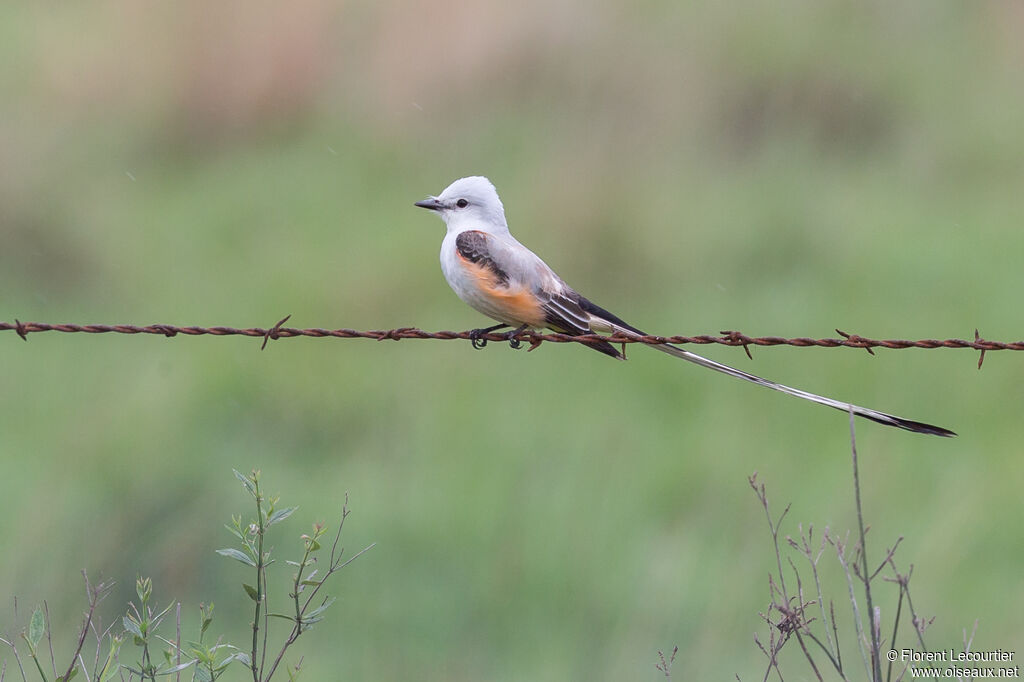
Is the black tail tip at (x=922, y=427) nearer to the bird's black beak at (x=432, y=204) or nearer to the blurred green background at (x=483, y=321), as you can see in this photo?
the bird's black beak at (x=432, y=204)

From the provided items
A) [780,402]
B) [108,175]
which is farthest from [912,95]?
[108,175]

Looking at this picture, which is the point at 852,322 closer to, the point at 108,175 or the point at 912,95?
the point at 912,95

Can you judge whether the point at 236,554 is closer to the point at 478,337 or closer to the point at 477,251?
the point at 478,337

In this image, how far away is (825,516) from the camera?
239 inches

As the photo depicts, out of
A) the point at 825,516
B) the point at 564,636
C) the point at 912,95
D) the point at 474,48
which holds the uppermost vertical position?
the point at 912,95

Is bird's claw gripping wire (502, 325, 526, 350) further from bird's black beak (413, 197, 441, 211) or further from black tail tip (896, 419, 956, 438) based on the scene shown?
black tail tip (896, 419, 956, 438)

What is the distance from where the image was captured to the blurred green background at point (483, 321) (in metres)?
5.76

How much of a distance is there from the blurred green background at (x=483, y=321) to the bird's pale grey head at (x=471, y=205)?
1.89 m

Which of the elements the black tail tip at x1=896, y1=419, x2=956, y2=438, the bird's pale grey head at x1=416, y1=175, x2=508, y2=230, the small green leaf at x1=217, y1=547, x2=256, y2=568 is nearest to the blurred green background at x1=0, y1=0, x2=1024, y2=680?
the bird's pale grey head at x1=416, y1=175, x2=508, y2=230

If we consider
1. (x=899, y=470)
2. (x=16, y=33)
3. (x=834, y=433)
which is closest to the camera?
(x=899, y=470)

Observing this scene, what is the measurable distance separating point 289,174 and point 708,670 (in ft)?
20.8

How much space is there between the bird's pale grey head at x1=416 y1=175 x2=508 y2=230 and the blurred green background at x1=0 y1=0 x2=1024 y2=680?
74.5 inches

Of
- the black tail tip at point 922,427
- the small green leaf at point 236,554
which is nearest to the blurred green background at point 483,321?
the black tail tip at point 922,427

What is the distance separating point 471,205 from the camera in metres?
4.58
